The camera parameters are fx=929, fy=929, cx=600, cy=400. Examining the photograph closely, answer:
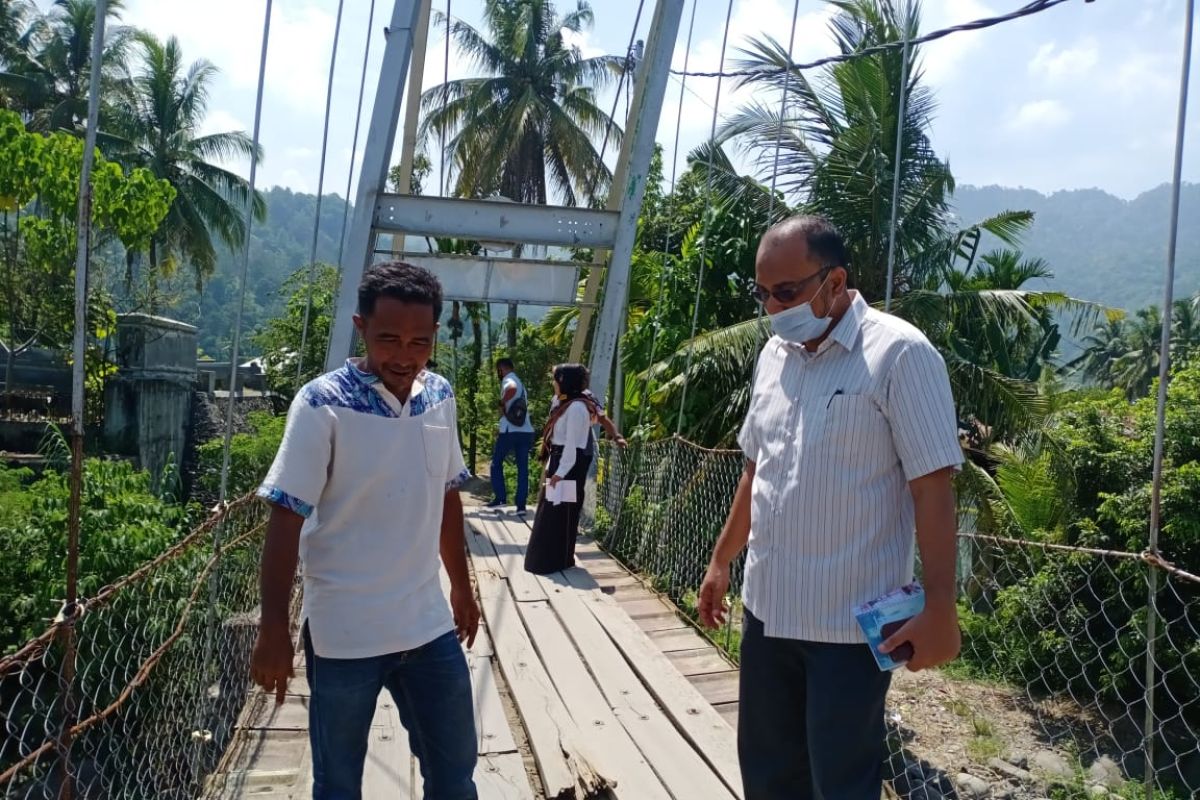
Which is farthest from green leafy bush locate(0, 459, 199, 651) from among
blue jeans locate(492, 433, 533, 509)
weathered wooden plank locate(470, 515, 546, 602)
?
blue jeans locate(492, 433, 533, 509)

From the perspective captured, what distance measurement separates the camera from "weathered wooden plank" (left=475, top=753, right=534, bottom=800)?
2.59m

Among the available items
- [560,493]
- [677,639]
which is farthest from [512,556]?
[677,639]

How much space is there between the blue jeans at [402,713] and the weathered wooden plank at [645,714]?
0.90 metres

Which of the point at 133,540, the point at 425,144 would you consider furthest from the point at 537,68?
the point at 133,540

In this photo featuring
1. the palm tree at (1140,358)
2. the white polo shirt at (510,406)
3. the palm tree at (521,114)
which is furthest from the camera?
the palm tree at (1140,358)

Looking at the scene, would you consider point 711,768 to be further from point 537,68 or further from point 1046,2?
point 537,68

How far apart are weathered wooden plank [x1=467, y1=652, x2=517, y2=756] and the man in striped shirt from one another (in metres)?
1.08

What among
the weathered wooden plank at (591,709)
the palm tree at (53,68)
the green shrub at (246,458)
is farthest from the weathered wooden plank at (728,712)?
the palm tree at (53,68)

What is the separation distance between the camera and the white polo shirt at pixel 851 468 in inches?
64.4

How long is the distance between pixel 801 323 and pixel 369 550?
0.94 m

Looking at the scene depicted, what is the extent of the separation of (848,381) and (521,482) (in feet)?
18.2

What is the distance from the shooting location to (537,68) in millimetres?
19000

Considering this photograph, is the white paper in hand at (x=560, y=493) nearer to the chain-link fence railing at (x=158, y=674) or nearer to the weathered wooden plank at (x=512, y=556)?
the weathered wooden plank at (x=512, y=556)

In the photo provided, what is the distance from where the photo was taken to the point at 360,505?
1780mm
